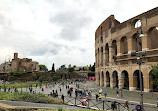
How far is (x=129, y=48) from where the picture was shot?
83.4 feet

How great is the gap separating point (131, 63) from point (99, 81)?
15207mm

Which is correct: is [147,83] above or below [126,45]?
below

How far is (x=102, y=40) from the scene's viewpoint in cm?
3528

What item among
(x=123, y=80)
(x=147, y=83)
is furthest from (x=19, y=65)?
(x=147, y=83)

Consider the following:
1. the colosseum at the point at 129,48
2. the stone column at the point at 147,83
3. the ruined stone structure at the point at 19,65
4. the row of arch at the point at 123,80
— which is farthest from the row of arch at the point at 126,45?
the ruined stone structure at the point at 19,65

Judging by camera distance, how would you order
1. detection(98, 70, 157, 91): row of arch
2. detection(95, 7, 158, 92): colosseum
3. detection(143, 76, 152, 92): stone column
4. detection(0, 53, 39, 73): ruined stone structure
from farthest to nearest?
detection(0, 53, 39, 73): ruined stone structure, detection(98, 70, 157, 91): row of arch, detection(95, 7, 158, 92): colosseum, detection(143, 76, 152, 92): stone column

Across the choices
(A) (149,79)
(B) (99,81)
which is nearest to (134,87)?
(A) (149,79)

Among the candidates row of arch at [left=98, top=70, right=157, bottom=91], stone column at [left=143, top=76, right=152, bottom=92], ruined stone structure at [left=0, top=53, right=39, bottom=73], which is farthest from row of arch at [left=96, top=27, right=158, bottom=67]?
ruined stone structure at [left=0, top=53, right=39, bottom=73]

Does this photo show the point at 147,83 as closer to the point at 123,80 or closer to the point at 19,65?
the point at 123,80

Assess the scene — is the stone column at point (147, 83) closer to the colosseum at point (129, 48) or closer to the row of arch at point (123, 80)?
the colosseum at point (129, 48)

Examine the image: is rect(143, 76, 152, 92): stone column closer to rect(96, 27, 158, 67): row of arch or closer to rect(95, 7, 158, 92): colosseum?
rect(95, 7, 158, 92): colosseum

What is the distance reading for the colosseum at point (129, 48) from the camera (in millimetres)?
21922

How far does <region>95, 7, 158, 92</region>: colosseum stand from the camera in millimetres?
21922

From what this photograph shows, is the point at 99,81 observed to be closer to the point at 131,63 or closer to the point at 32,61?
the point at 131,63
